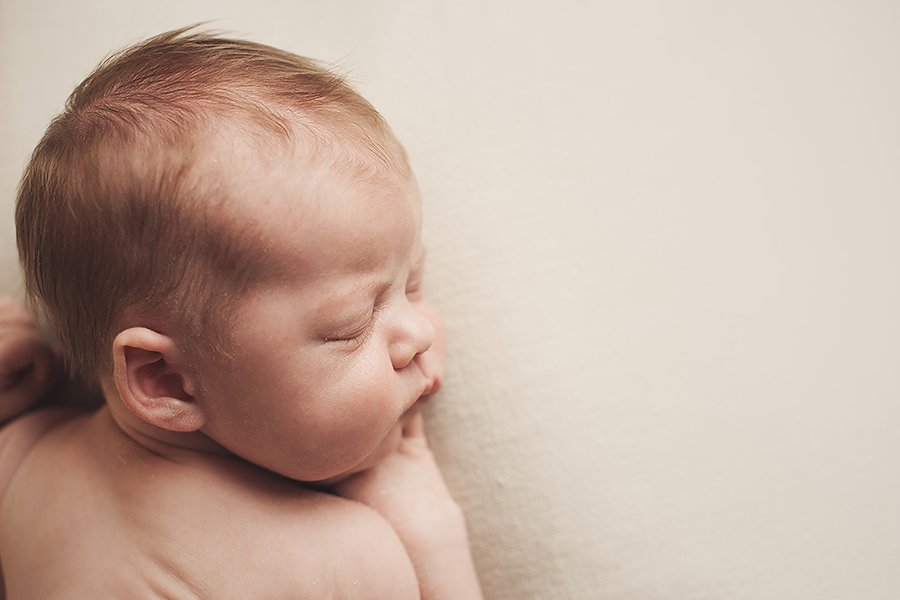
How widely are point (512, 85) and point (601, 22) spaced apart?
0.20 m

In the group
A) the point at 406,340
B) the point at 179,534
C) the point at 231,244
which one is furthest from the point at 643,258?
the point at 179,534

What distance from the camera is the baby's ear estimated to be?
0.63m

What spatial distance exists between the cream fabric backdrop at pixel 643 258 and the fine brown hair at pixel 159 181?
1.04 feet

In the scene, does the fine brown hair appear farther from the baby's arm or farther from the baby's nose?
the baby's arm

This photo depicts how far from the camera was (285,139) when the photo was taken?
0.63m

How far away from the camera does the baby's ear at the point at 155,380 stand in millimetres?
629

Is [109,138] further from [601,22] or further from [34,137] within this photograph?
[601,22]

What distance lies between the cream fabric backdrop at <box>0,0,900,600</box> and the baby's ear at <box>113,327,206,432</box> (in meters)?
0.40

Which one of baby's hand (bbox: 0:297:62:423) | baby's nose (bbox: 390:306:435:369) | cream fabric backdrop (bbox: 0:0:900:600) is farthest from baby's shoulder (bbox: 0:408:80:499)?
baby's nose (bbox: 390:306:435:369)

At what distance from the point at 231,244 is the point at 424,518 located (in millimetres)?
486

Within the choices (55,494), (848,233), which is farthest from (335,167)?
(848,233)

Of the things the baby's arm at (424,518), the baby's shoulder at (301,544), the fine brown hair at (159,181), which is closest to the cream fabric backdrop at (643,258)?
the baby's arm at (424,518)

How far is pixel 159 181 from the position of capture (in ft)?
1.98

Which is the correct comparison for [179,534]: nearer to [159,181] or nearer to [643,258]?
[159,181]
